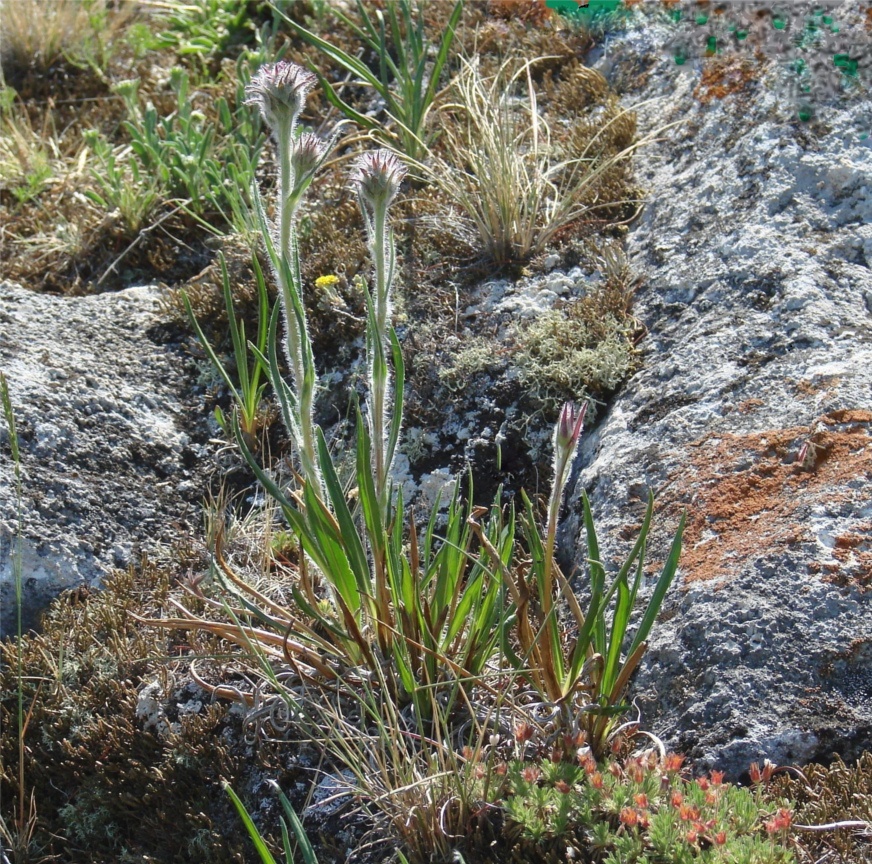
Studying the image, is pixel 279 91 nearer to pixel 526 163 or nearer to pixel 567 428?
pixel 567 428

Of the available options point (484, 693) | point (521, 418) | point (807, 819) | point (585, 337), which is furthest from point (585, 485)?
point (807, 819)

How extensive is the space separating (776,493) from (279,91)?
164 centimetres

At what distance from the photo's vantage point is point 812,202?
318 centimetres

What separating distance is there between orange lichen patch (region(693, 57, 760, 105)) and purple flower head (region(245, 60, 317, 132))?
2.37 metres

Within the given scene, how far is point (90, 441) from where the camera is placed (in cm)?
321

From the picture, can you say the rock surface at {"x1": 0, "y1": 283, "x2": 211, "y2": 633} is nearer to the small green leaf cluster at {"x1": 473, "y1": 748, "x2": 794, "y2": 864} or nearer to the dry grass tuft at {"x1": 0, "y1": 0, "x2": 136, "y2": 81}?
the small green leaf cluster at {"x1": 473, "y1": 748, "x2": 794, "y2": 864}

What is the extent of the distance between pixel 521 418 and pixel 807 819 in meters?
1.57

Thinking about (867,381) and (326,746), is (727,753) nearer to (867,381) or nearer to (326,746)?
(326,746)

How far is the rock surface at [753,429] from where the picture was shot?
7.09ft

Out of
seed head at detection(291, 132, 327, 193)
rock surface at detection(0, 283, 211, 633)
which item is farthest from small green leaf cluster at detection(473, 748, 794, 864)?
rock surface at detection(0, 283, 211, 633)

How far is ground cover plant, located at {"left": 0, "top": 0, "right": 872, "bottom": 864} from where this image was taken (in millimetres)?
1957

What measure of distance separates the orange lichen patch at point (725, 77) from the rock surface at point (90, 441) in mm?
2407

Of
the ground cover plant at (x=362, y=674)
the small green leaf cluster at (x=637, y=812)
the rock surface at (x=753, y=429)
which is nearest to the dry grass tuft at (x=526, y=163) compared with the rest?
the rock surface at (x=753, y=429)

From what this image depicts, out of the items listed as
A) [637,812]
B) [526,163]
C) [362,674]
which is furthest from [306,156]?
[526,163]
